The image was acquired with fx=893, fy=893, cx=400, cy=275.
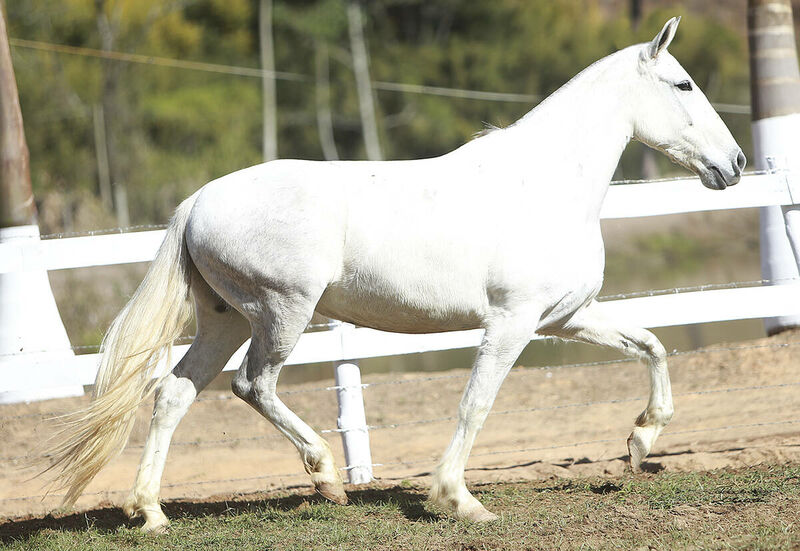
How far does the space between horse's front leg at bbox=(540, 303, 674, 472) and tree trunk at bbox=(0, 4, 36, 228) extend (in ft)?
15.8

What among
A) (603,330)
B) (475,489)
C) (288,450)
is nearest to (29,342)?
(288,450)

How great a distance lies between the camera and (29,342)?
7.05m

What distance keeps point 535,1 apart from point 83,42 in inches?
751

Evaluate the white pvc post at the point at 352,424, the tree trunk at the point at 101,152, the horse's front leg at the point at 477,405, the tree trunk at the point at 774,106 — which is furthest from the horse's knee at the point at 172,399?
the tree trunk at the point at 101,152

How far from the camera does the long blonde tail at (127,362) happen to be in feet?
13.7

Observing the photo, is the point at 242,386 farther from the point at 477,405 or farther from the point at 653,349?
the point at 653,349

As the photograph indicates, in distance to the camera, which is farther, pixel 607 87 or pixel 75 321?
pixel 75 321

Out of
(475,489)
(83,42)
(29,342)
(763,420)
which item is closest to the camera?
(475,489)

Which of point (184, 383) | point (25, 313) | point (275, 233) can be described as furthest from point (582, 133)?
point (25, 313)

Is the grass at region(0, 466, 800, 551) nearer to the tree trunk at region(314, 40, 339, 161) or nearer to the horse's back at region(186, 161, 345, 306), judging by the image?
the horse's back at region(186, 161, 345, 306)

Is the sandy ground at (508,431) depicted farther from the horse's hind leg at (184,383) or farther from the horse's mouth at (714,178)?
the horse's mouth at (714,178)

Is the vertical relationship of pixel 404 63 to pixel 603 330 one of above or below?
above

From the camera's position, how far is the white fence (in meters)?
5.07

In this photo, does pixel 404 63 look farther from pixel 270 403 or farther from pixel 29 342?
pixel 270 403
